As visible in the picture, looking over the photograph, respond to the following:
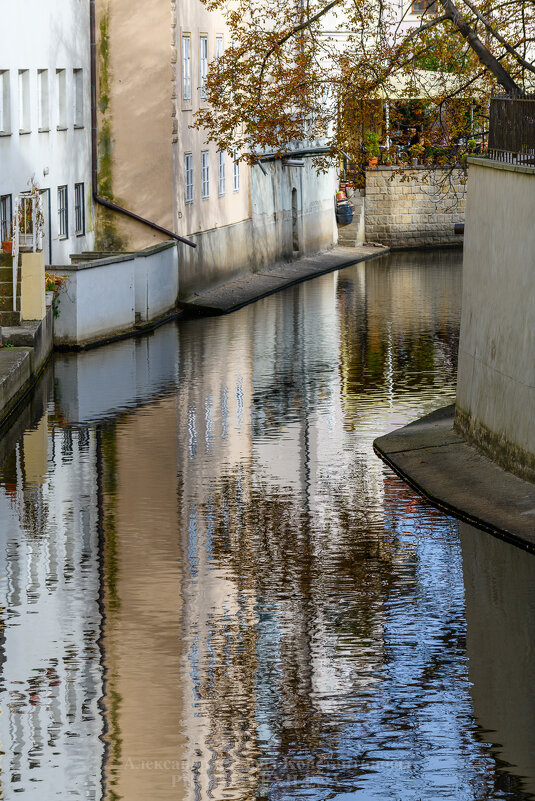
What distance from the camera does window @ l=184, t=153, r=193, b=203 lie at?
41.5 m

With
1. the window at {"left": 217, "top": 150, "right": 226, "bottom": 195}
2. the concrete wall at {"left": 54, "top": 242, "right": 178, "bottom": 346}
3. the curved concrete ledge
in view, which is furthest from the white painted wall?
the curved concrete ledge

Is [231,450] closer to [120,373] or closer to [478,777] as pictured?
[120,373]

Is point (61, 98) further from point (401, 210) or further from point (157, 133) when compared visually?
point (401, 210)

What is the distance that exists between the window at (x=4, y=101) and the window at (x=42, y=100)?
2.02 m

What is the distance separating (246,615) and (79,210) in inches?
1049

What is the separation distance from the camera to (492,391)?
59.9ft

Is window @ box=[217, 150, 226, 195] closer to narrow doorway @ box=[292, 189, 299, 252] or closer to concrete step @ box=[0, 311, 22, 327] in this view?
narrow doorway @ box=[292, 189, 299, 252]

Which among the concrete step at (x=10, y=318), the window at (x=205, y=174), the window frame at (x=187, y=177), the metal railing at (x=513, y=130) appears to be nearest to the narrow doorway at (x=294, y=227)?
the window at (x=205, y=174)

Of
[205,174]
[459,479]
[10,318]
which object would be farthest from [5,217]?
[459,479]

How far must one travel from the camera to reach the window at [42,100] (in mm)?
35188

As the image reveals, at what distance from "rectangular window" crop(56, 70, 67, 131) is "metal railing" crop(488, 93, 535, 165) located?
726 inches

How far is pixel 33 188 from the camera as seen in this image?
31.2 meters

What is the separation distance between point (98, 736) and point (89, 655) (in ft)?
5.73

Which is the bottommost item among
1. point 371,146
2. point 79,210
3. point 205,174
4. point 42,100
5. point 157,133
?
point 79,210
